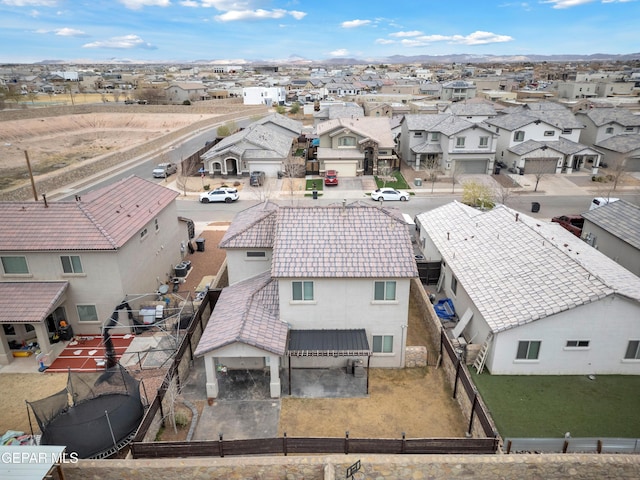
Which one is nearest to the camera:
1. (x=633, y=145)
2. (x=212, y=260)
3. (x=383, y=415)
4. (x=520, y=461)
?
(x=520, y=461)

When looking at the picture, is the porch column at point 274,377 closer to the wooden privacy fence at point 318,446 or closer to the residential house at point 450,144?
the wooden privacy fence at point 318,446

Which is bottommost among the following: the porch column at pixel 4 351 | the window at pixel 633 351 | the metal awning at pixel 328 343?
the porch column at pixel 4 351

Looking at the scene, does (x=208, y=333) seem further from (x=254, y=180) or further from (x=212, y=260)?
(x=254, y=180)

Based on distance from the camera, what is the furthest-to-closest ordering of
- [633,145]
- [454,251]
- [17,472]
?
1. [633,145]
2. [454,251]
3. [17,472]

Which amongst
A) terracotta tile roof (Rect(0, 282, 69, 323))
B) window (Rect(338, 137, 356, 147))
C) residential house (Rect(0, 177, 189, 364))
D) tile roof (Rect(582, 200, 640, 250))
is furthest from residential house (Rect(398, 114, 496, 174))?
terracotta tile roof (Rect(0, 282, 69, 323))

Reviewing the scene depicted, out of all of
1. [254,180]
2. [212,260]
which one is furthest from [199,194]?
[212,260]

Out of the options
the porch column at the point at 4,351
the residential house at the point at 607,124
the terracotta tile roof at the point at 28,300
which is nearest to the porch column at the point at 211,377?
the terracotta tile roof at the point at 28,300

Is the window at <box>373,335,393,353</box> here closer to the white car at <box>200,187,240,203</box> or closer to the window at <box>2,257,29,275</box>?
the window at <box>2,257,29,275</box>

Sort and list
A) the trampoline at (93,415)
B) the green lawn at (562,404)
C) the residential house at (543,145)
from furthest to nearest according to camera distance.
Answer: the residential house at (543,145) < the green lawn at (562,404) < the trampoline at (93,415)
